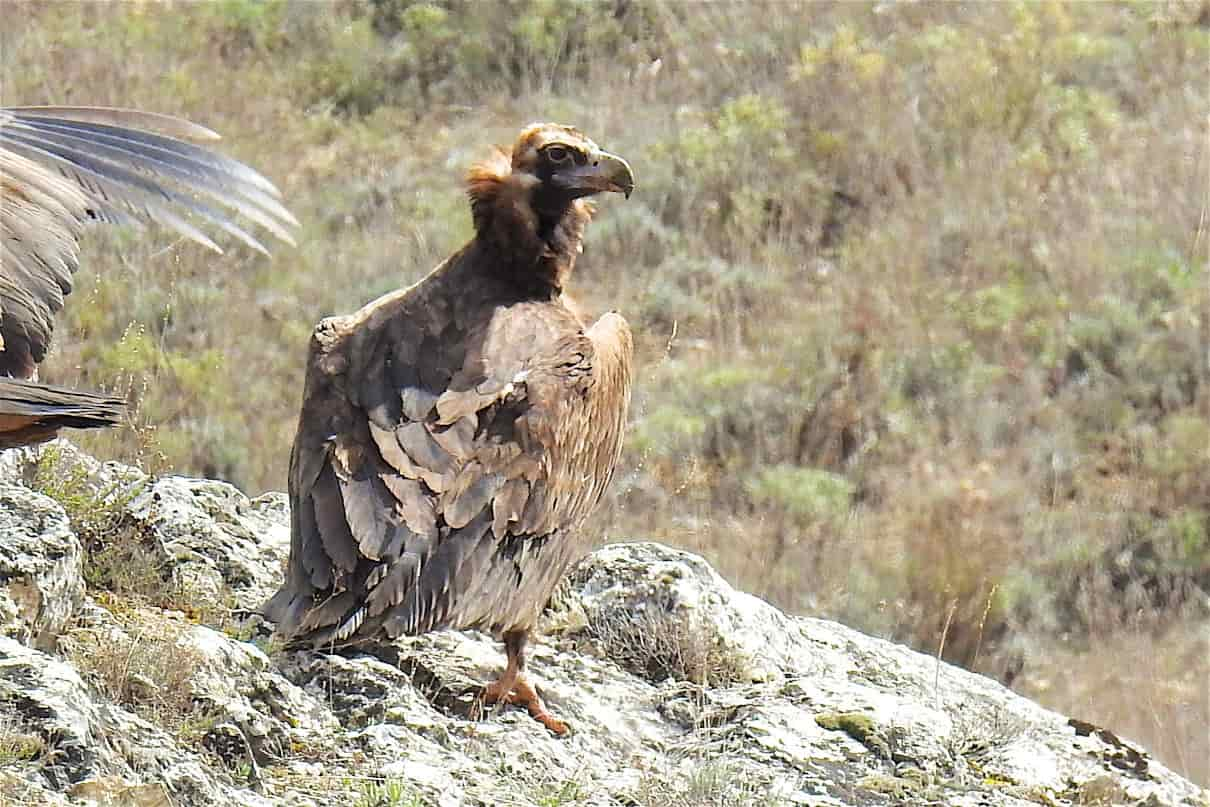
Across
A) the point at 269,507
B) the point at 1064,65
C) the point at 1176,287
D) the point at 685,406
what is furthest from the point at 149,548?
the point at 1064,65

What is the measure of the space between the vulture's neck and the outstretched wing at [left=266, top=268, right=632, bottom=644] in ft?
0.62

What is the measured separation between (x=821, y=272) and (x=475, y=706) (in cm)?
796

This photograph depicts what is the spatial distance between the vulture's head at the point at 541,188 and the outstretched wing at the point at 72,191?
1.08 meters

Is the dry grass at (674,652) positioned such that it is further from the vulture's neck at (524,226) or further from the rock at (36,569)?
the rock at (36,569)

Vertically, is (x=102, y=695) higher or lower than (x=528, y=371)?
lower

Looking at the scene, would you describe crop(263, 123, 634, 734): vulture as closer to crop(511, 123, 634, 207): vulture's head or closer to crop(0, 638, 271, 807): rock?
crop(511, 123, 634, 207): vulture's head

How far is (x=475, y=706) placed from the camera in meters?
4.50

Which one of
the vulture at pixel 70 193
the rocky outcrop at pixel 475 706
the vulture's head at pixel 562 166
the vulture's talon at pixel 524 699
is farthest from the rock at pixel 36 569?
the vulture's head at pixel 562 166

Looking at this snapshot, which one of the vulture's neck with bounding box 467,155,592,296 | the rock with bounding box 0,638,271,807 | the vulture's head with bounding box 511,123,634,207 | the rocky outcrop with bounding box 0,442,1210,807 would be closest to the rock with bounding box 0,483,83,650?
the rocky outcrop with bounding box 0,442,1210,807

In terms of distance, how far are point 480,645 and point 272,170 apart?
27.9 ft

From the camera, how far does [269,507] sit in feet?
18.0

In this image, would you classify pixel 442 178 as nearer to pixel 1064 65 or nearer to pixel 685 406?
pixel 685 406

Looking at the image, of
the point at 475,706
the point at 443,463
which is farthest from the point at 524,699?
the point at 443,463

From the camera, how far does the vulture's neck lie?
17.7 feet
